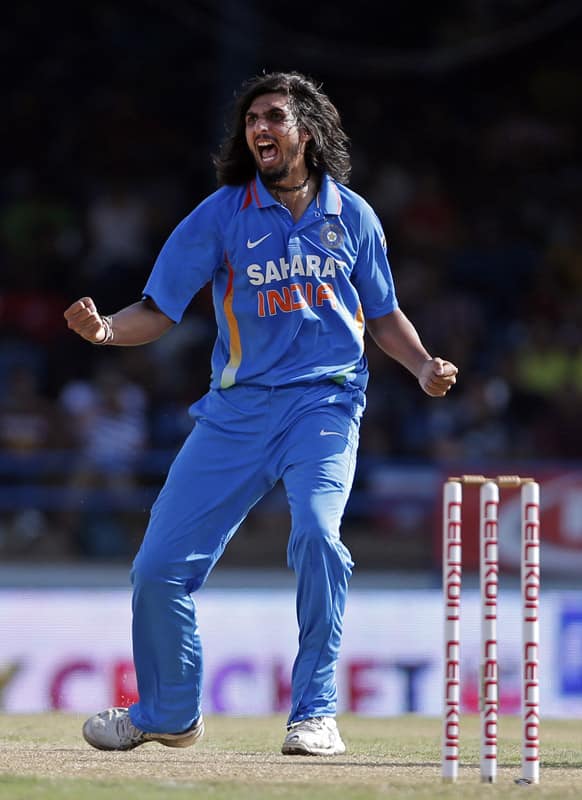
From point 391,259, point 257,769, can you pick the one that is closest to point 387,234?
point 391,259

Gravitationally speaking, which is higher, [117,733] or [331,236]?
[331,236]

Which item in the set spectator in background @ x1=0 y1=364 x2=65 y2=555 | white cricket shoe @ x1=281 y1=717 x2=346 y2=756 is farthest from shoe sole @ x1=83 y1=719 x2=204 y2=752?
spectator in background @ x1=0 y1=364 x2=65 y2=555

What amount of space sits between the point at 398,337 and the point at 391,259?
34.8 feet

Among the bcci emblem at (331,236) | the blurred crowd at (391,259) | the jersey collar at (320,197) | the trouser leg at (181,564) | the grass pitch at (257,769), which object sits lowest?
the grass pitch at (257,769)

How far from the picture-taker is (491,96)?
1819 centimetres

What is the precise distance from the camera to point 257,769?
521 centimetres

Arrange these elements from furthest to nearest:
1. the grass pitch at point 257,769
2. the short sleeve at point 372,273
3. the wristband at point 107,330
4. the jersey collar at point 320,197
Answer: the short sleeve at point 372,273, the jersey collar at point 320,197, the wristband at point 107,330, the grass pitch at point 257,769

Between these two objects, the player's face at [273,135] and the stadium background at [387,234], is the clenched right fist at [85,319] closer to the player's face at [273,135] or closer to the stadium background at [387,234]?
the player's face at [273,135]

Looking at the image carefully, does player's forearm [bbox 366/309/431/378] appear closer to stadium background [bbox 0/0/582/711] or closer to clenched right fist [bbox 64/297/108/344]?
clenched right fist [bbox 64/297/108/344]

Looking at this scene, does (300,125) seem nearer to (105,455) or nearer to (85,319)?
(85,319)

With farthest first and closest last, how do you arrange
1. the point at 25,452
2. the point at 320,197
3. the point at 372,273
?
the point at 25,452, the point at 372,273, the point at 320,197

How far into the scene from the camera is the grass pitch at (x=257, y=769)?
4.55m

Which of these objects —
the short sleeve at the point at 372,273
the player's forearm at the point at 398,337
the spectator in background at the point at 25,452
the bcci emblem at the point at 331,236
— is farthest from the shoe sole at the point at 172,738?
the spectator in background at the point at 25,452

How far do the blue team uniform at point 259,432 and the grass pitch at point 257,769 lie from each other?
0.86ft
